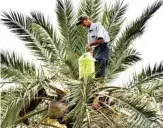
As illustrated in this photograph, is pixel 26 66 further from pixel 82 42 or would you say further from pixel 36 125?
pixel 82 42

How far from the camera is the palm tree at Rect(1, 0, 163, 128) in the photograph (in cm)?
815

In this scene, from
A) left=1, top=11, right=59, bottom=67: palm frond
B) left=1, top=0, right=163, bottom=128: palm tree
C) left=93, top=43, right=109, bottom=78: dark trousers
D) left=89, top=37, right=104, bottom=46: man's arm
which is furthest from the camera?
left=1, top=11, right=59, bottom=67: palm frond

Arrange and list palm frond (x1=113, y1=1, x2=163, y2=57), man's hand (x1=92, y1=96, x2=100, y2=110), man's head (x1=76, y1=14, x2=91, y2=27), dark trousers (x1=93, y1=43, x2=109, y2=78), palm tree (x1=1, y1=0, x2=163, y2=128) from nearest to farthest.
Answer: palm tree (x1=1, y1=0, x2=163, y2=128)
man's hand (x1=92, y1=96, x2=100, y2=110)
dark trousers (x1=93, y1=43, x2=109, y2=78)
man's head (x1=76, y1=14, x2=91, y2=27)
palm frond (x1=113, y1=1, x2=163, y2=57)

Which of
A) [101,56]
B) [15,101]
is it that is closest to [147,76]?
[101,56]

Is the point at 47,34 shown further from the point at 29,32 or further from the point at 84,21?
the point at 84,21

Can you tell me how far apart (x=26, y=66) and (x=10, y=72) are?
442 millimetres

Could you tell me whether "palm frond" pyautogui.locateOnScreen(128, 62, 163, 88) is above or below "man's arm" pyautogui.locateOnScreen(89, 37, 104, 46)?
below

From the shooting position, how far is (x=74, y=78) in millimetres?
10281

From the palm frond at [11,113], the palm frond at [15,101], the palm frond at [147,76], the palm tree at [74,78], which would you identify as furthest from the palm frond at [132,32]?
the palm frond at [11,113]

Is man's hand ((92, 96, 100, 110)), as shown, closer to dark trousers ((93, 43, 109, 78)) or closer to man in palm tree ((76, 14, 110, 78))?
man in palm tree ((76, 14, 110, 78))

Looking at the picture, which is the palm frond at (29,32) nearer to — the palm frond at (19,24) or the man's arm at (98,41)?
the palm frond at (19,24)

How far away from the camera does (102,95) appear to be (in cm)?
907

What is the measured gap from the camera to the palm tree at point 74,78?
26.7ft

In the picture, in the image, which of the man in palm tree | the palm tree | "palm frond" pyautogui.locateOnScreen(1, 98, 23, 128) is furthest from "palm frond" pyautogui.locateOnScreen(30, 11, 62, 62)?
"palm frond" pyautogui.locateOnScreen(1, 98, 23, 128)
